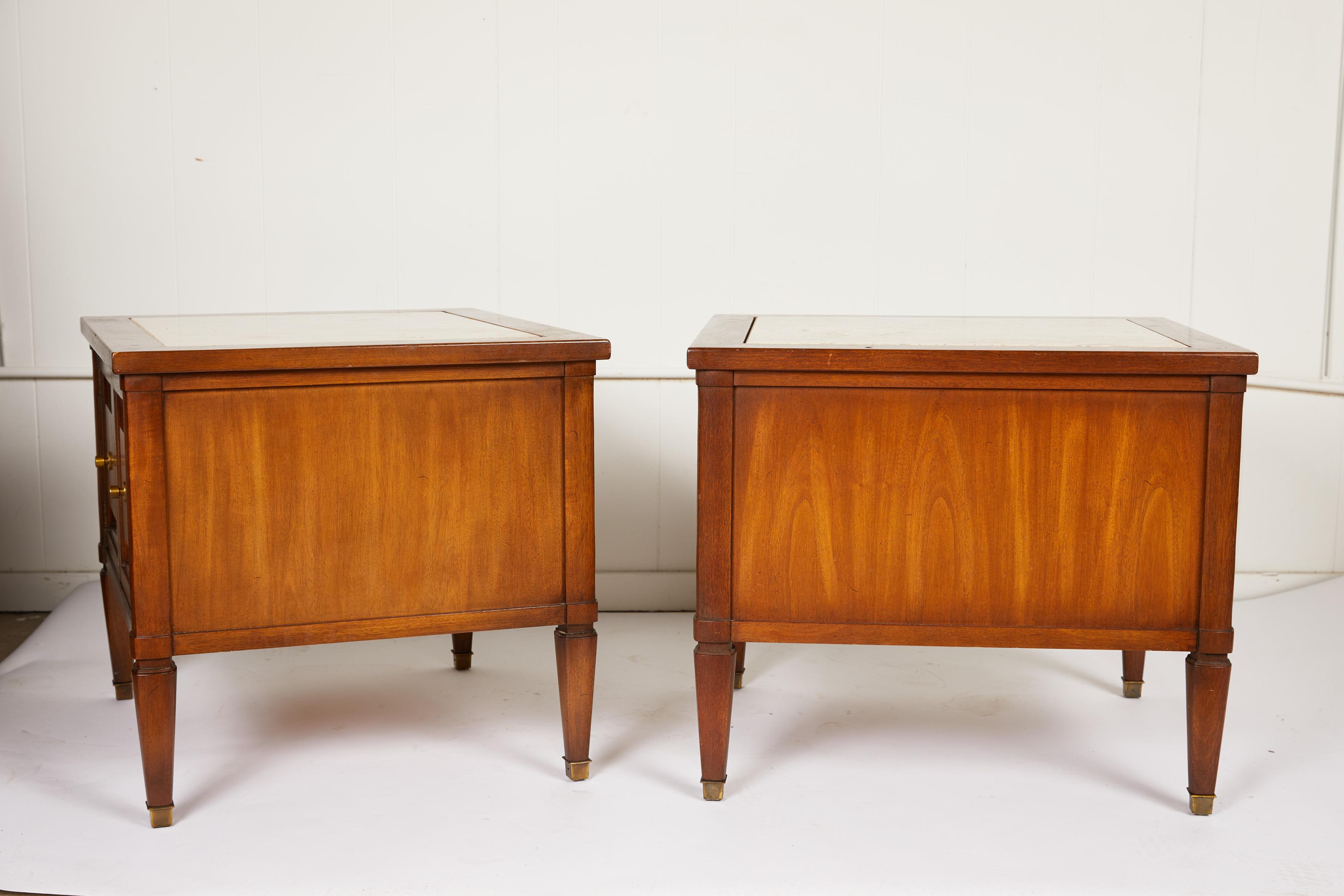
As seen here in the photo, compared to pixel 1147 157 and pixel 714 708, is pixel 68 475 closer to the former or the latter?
pixel 714 708

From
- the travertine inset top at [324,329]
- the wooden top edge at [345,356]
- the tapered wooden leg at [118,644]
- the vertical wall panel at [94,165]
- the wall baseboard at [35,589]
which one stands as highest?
the vertical wall panel at [94,165]

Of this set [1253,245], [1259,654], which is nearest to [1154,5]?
[1253,245]

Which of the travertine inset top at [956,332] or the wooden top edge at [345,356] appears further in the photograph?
the travertine inset top at [956,332]

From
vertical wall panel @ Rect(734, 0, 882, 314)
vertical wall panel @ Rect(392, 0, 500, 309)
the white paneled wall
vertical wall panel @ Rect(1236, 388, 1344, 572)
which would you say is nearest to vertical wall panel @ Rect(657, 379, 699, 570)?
the white paneled wall

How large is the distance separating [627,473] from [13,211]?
5.62 ft

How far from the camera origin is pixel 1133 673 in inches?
102

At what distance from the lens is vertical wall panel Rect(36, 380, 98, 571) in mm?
3211

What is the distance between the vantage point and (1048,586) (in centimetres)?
195

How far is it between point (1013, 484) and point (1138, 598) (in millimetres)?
269

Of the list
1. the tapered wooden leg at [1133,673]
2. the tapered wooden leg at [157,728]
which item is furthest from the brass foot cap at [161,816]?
the tapered wooden leg at [1133,673]

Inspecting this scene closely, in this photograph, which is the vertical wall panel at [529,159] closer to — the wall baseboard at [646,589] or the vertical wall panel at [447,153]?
the vertical wall panel at [447,153]

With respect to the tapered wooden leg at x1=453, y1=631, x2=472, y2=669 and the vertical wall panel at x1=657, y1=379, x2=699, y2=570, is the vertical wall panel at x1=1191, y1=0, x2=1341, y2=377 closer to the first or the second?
the vertical wall panel at x1=657, y1=379, x2=699, y2=570

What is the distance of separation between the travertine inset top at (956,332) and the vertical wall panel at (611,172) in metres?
0.75

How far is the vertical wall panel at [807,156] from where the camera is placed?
313 cm
